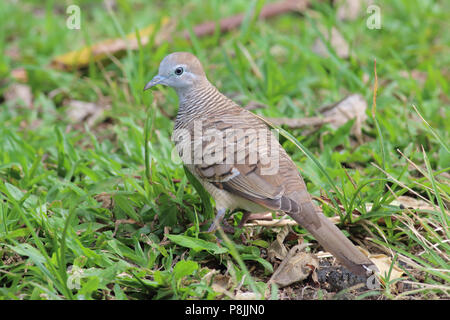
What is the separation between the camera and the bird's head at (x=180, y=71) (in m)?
4.21

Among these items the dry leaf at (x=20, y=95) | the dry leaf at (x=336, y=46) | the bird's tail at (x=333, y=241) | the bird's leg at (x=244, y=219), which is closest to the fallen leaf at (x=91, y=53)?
the dry leaf at (x=20, y=95)

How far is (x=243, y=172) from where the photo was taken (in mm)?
3512

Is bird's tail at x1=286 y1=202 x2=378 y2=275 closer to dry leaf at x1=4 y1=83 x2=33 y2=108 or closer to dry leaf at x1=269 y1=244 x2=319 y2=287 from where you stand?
dry leaf at x1=269 y1=244 x2=319 y2=287

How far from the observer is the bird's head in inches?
166

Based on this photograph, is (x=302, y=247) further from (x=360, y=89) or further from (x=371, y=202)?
(x=360, y=89)

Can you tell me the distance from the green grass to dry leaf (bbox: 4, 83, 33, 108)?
0.19 ft

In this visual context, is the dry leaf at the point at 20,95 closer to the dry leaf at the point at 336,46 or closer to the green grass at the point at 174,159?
Result: the green grass at the point at 174,159

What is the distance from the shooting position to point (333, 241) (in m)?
3.20

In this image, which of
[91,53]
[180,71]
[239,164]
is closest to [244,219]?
[239,164]

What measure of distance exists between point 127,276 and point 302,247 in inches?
45.3

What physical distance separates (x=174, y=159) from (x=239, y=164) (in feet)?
3.60

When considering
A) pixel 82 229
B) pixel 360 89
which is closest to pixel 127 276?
pixel 82 229

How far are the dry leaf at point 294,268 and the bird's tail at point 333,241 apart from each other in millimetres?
239

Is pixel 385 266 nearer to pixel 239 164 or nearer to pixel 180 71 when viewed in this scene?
pixel 239 164
